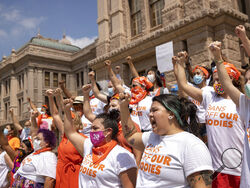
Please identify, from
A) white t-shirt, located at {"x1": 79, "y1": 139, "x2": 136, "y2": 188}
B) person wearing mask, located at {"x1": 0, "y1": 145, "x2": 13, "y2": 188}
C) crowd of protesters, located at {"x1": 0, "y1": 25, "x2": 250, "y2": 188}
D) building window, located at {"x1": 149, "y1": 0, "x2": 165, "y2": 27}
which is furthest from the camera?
building window, located at {"x1": 149, "y1": 0, "x2": 165, "y2": 27}

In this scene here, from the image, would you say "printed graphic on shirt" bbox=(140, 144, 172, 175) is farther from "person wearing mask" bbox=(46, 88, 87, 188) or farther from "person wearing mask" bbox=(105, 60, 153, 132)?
"person wearing mask" bbox=(105, 60, 153, 132)

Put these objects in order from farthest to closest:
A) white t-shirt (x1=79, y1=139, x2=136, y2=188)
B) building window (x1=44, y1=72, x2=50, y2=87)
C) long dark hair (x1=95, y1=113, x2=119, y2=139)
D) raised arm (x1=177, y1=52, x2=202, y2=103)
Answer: building window (x1=44, y1=72, x2=50, y2=87) → raised arm (x1=177, y1=52, x2=202, y2=103) → long dark hair (x1=95, y1=113, x2=119, y2=139) → white t-shirt (x1=79, y1=139, x2=136, y2=188)

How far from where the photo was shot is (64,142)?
12.8 ft

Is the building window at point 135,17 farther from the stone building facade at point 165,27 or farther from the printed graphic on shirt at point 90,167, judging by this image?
the printed graphic on shirt at point 90,167

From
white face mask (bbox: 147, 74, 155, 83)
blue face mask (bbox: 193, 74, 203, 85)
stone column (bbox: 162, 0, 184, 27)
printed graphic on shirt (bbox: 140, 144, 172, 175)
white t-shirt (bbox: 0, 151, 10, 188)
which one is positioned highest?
stone column (bbox: 162, 0, 184, 27)

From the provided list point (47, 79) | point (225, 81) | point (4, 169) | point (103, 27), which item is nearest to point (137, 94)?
point (225, 81)

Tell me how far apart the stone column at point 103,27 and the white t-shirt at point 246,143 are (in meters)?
11.6

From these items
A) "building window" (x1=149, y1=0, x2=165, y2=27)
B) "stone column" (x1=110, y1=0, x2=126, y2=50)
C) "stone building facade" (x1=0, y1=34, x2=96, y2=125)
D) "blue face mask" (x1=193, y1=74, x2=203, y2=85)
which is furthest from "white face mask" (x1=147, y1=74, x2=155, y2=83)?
"stone building facade" (x1=0, y1=34, x2=96, y2=125)

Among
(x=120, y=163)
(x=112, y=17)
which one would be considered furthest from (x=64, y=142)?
(x=112, y=17)

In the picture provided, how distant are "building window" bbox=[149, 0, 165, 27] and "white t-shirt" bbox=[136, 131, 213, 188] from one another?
10.6 metres

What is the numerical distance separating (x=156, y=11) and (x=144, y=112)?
347 inches

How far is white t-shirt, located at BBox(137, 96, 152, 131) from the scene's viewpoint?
15.0ft

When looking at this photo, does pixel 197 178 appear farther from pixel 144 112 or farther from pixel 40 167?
pixel 144 112

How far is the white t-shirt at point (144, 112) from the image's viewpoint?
458cm
